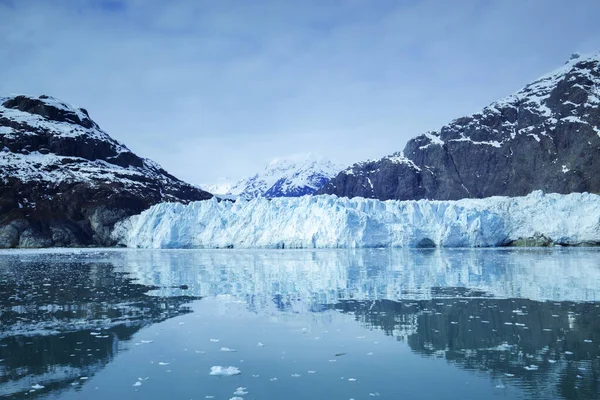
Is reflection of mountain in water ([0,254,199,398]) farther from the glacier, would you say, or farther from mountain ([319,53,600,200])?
mountain ([319,53,600,200])

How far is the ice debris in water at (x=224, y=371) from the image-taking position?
7.62 m

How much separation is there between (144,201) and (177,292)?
6474 cm

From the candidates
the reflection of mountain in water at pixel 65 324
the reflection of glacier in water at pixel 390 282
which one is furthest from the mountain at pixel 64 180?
the reflection of mountain in water at pixel 65 324

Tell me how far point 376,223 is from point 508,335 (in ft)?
135

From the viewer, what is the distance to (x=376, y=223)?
167 ft

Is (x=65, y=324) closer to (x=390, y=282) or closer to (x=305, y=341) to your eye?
(x=305, y=341)

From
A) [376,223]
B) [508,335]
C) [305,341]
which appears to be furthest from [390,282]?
[376,223]

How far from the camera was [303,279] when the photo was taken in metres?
20.2

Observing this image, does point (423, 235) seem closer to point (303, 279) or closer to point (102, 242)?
point (303, 279)

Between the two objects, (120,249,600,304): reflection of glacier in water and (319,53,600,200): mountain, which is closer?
(120,249,600,304): reflection of glacier in water

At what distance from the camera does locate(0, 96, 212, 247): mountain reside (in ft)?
223

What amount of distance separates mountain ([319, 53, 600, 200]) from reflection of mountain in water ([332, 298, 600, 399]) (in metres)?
85.5

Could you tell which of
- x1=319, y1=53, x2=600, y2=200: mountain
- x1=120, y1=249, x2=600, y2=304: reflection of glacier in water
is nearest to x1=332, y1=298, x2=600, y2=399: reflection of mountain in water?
x1=120, y1=249, x2=600, y2=304: reflection of glacier in water

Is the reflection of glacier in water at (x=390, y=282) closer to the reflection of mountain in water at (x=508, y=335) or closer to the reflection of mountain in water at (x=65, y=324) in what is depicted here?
the reflection of mountain in water at (x=508, y=335)
